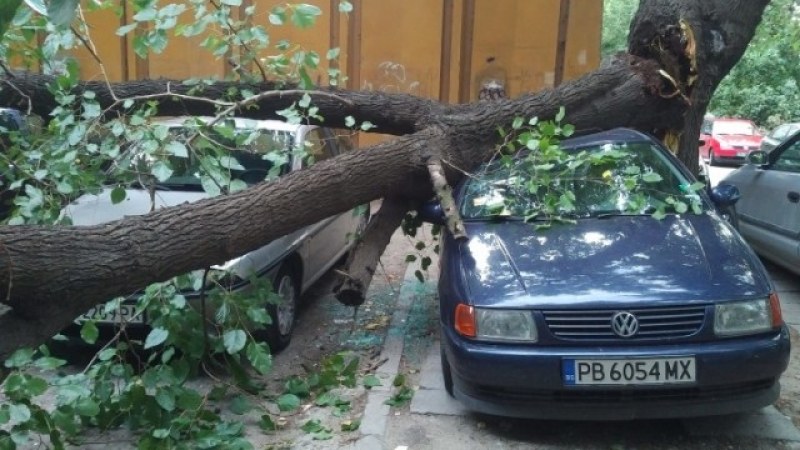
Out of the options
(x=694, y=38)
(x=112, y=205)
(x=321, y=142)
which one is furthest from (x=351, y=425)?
(x=694, y=38)

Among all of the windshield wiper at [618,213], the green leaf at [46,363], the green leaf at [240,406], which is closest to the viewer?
the green leaf at [46,363]

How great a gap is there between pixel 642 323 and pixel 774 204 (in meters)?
3.98

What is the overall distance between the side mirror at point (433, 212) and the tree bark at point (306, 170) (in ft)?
0.85

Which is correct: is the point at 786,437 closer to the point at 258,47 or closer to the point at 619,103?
the point at 619,103

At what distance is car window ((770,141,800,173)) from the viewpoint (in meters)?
7.29

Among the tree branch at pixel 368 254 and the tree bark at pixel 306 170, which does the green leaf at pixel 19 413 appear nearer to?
the tree bark at pixel 306 170

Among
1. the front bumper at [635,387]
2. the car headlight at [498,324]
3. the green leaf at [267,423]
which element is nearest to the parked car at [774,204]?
the front bumper at [635,387]

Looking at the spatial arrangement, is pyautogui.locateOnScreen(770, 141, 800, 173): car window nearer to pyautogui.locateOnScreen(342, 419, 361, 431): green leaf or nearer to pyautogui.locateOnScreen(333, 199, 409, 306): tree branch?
pyautogui.locateOnScreen(333, 199, 409, 306): tree branch

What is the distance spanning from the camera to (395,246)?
888cm

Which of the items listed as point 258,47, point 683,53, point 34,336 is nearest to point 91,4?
point 258,47

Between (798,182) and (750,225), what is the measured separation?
91 centimetres

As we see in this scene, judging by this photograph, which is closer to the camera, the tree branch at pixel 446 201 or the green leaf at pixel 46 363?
the green leaf at pixel 46 363

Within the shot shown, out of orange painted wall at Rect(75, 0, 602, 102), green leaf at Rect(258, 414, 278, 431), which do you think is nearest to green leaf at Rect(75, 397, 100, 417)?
green leaf at Rect(258, 414, 278, 431)

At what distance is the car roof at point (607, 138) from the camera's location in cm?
570
